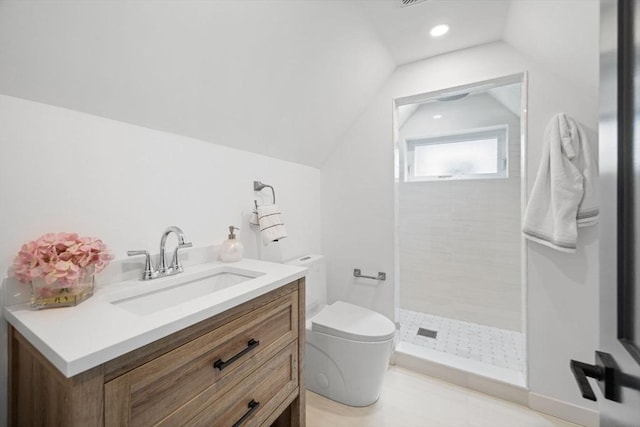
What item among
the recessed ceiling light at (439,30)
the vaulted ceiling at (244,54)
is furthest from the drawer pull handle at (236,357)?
the recessed ceiling light at (439,30)

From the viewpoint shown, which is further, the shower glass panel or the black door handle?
the shower glass panel

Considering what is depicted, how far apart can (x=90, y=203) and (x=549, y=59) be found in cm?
227

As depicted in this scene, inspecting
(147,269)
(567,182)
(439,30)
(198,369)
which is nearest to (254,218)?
(147,269)

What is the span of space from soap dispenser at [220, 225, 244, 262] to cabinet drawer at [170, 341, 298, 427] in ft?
1.69

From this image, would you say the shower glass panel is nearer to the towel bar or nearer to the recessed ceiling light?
the towel bar

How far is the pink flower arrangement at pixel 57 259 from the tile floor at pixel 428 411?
1.36 meters

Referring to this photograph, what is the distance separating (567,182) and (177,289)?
1.99 meters

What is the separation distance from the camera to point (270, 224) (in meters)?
1.53

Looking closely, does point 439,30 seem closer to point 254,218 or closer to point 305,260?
point 254,218

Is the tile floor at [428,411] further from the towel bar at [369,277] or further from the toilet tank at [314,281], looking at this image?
the towel bar at [369,277]

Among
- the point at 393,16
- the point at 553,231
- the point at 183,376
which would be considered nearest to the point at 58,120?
the point at 183,376

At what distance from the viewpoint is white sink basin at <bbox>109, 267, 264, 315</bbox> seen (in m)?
0.97

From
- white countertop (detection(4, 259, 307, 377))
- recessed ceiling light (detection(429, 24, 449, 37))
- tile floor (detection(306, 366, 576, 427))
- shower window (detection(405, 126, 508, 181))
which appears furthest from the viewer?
shower window (detection(405, 126, 508, 181))

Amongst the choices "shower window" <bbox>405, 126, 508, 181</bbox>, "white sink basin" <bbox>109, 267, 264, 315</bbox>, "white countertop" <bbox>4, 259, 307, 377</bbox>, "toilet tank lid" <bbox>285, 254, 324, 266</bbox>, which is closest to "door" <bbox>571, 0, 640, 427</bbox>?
"white countertop" <bbox>4, 259, 307, 377</bbox>
